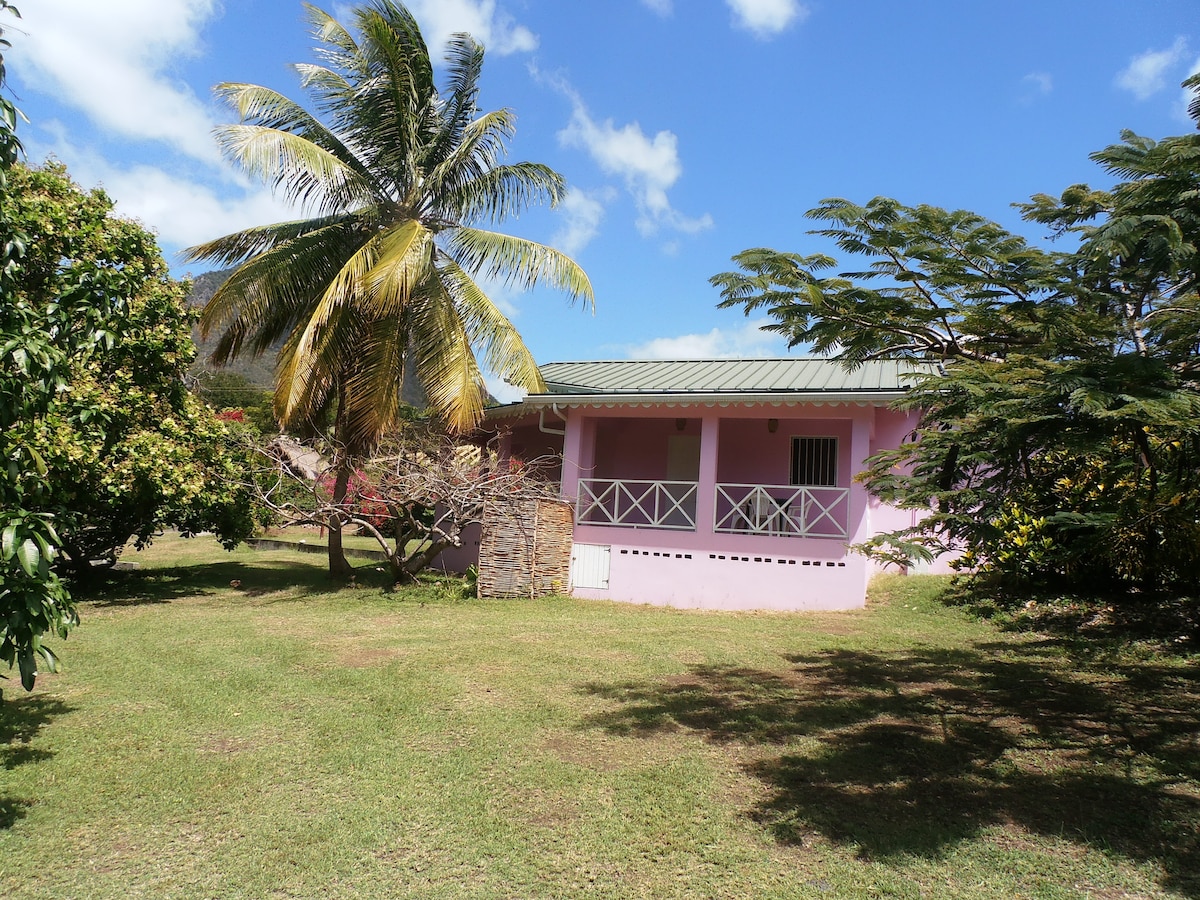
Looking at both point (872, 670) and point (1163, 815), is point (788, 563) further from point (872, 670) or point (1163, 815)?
point (1163, 815)

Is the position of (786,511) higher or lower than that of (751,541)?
higher

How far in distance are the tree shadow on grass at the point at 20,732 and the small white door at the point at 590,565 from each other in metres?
7.90

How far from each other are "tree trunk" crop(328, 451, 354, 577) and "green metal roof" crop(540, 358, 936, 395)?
3984 millimetres

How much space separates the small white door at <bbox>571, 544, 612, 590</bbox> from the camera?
1317cm

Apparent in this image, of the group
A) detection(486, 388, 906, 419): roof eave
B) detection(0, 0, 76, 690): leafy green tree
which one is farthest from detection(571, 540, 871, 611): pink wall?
detection(0, 0, 76, 690): leafy green tree

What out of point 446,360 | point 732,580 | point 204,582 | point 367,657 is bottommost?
point 367,657

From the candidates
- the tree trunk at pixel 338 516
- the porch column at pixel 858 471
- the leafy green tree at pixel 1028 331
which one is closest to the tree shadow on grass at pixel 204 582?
the tree trunk at pixel 338 516

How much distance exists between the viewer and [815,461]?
15016 millimetres

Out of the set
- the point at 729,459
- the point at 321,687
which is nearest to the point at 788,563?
the point at 729,459

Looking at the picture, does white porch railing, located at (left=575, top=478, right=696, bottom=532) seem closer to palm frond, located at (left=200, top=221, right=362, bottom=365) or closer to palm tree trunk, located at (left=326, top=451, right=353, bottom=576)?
palm tree trunk, located at (left=326, top=451, right=353, bottom=576)

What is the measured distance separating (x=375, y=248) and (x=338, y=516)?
455 cm

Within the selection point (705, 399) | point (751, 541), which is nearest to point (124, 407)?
point (705, 399)

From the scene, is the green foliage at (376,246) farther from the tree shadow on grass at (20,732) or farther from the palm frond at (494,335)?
the tree shadow on grass at (20,732)

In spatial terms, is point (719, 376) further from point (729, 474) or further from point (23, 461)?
point (23, 461)
